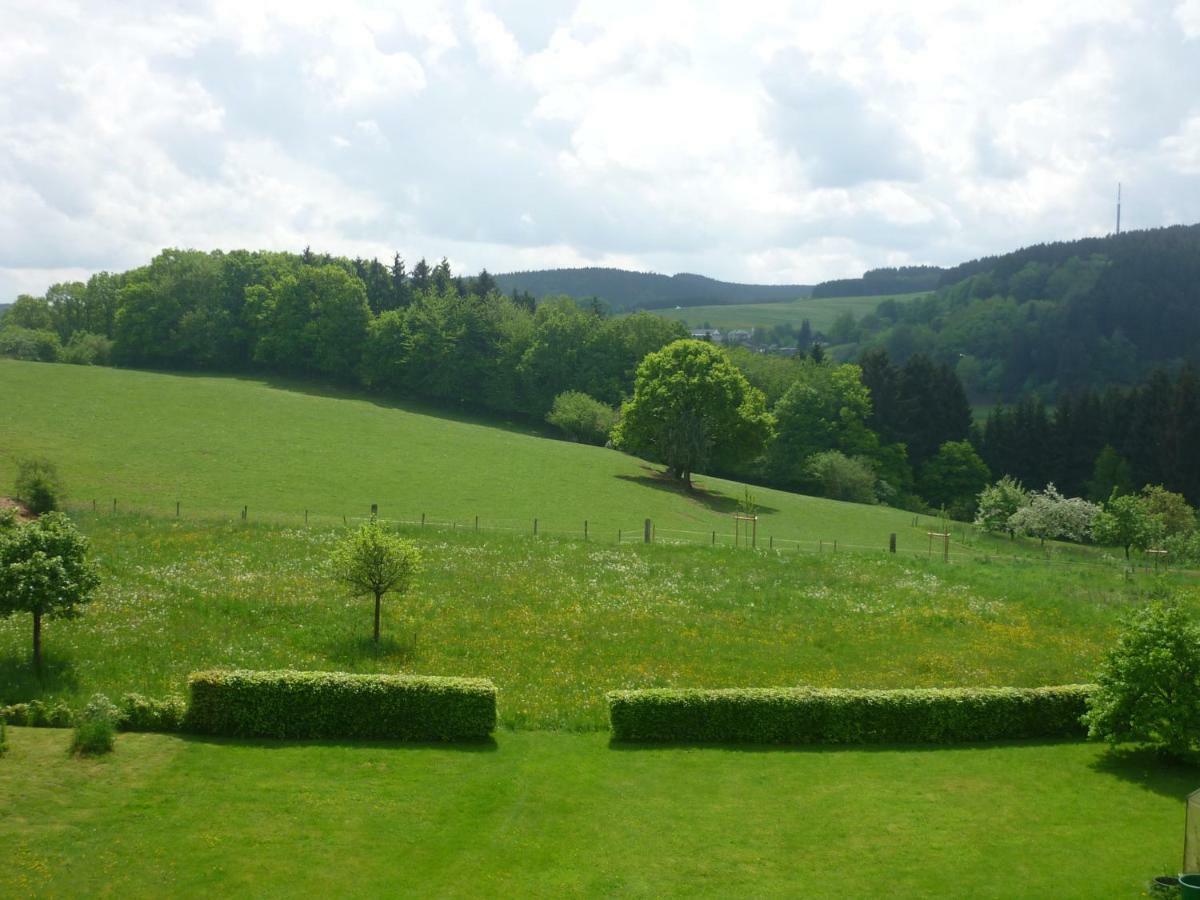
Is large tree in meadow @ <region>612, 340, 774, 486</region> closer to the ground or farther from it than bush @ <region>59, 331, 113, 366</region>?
closer to the ground

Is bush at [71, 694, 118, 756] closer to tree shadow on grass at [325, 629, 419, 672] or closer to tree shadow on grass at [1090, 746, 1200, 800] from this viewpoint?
tree shadow on grass at [325, 629, 419, 672]

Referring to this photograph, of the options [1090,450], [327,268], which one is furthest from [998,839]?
[327,268]

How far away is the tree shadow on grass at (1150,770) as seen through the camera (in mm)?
22500

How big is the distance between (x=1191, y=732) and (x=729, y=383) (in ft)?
189

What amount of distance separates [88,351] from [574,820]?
339ft

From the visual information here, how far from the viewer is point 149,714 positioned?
23.5 m

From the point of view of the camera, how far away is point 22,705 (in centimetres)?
2384

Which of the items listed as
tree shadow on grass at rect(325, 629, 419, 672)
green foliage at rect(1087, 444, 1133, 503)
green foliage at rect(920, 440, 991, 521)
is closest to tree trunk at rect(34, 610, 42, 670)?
tree shadow on grass at rect(325, 629, 419, 672)

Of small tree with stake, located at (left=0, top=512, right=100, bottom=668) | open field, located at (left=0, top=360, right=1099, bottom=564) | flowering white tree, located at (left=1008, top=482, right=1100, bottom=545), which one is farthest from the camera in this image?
flowering white tree, located at (left=1008, top=482, right=1100, bottom=545)

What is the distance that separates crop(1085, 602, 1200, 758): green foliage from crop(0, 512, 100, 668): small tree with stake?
27.3 m

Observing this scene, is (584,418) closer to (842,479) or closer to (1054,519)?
(842,479)

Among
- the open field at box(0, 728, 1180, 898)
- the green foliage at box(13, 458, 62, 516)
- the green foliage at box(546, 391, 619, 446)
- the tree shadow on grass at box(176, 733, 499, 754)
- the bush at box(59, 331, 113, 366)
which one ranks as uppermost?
the bush at box(59, 331, 113, 366)

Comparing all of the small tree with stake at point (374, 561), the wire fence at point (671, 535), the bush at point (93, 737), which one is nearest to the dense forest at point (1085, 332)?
the wire fence at point (671, 535)

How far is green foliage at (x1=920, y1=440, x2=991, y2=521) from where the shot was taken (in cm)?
10600
